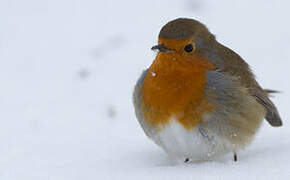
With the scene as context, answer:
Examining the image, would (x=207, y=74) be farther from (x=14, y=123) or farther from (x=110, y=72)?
(x=110, y=72)

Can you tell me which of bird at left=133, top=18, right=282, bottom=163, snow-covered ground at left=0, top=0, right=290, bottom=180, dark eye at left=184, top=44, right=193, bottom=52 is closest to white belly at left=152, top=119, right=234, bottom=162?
bird at left=133, top=18, right=282, bottom=163

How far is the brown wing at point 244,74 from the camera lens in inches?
179

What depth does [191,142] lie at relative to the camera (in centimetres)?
423

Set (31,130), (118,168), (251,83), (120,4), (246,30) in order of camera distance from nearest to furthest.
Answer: (118,168) → (251,83) → (31,130) → (246,30) → (120,4)

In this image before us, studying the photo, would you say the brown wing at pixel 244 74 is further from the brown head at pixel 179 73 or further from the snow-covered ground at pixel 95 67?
the snow-covered ground at pixel 95 67

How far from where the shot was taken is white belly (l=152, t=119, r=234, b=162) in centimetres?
418

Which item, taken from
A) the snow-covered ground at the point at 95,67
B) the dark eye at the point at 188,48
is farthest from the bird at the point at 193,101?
the snow-covered ground at the point at 95,67

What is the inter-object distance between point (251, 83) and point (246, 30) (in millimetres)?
4722

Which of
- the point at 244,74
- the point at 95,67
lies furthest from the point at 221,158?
the point at 95,67

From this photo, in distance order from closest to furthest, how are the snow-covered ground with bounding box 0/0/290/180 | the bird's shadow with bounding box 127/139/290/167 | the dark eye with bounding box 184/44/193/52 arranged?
1. the bird's shadow with bounding box 127/139/290/167
2. the dark eye with bounding box 184/44/193/52
3. the snow-covered ground with bounding box 0/0/290/180

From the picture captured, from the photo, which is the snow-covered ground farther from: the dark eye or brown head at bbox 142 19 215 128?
the dark eye

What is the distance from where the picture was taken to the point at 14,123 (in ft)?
23.3

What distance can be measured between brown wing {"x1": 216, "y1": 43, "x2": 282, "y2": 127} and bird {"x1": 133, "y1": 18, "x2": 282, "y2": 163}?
41mm

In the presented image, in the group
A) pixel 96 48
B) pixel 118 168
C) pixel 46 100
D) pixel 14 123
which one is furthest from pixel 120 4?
pixel 118 168
